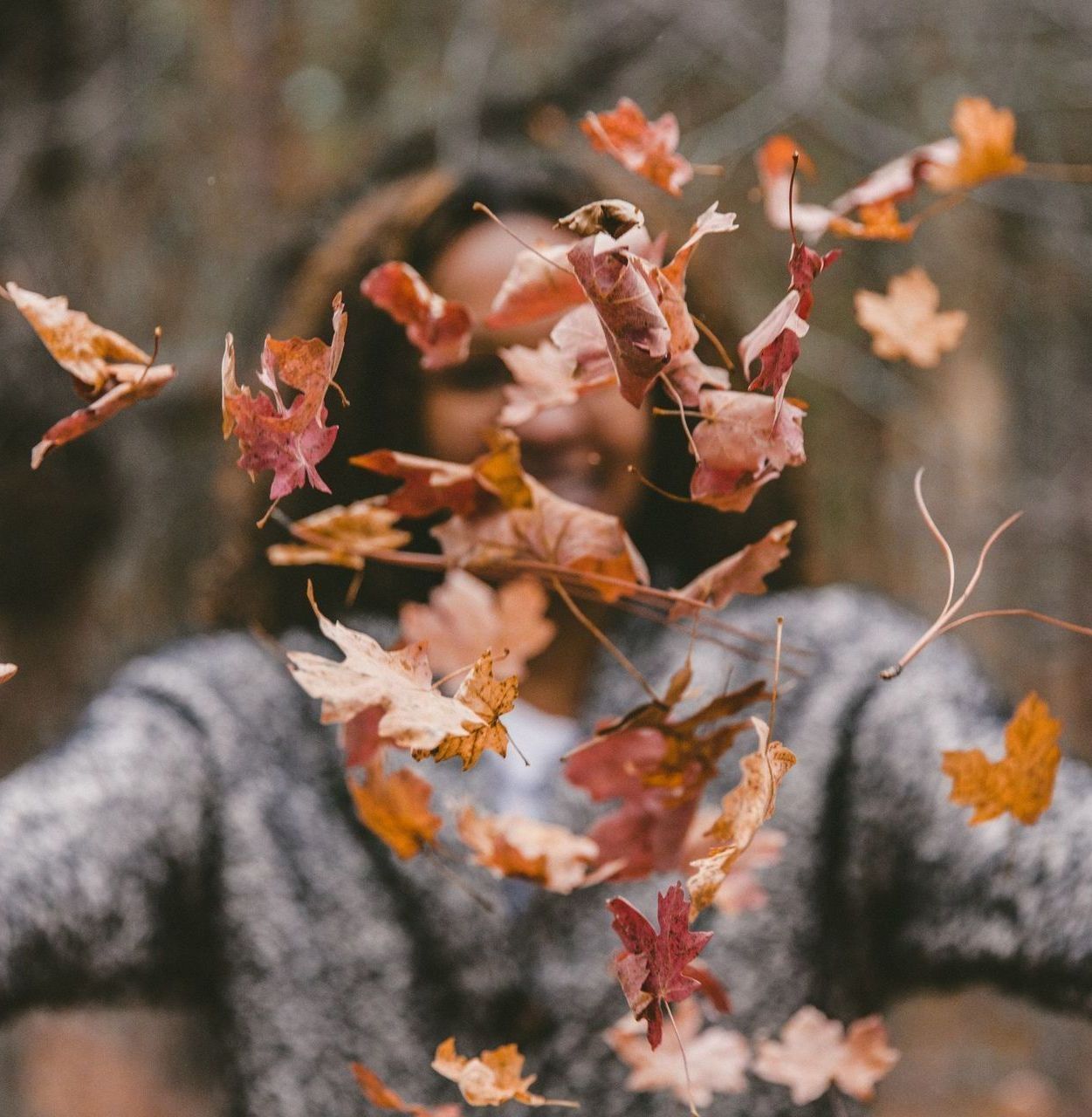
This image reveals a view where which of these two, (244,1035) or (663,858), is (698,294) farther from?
(244,1035)

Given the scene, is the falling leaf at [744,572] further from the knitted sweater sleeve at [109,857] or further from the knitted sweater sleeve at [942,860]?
the knitted sweater sleeve at [109,857]

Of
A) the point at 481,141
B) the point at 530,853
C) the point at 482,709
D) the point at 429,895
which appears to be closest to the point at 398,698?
the point at 482,709

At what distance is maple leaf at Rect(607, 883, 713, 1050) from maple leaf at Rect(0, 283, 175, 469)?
133 millimetres

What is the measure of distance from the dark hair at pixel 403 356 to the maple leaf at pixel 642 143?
0.76ft

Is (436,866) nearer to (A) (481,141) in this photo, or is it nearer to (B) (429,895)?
(B) (429,895)

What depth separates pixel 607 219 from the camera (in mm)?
196

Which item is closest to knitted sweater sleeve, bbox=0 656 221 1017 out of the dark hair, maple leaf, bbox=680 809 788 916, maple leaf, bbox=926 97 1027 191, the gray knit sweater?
the gray knit sweater

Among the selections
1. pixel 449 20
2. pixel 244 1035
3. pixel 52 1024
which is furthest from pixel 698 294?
pixel 52 1024

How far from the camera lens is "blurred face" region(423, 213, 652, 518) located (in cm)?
46

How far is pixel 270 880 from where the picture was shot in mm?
560

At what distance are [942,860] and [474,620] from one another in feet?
0.77

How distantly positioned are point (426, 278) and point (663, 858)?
0.94 ft

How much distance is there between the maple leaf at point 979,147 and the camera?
30 cm

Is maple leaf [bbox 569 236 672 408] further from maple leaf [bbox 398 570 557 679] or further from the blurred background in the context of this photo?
the blurred background
